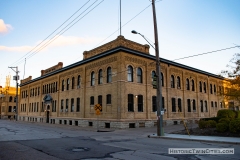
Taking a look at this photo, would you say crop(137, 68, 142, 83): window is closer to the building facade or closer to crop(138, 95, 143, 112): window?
the building facade

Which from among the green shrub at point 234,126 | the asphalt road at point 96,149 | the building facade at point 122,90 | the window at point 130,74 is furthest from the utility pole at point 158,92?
the window at point 130,74

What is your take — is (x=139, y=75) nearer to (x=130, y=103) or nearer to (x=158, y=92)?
(x=130, y=103)

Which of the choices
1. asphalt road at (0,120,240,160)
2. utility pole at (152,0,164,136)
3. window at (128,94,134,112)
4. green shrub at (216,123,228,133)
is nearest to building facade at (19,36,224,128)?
window at (128,94,134,112)

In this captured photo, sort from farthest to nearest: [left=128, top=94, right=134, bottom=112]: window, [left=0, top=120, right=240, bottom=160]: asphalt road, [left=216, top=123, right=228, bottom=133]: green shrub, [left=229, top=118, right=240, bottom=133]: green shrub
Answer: [left=128, top=94, right=134, bottom=112]: window
[left=216, top=123, right=228, bottom=133]: green shrub
[left=229, top=118, right=240, bottom=133]: green shrub
[left=0, top=120, right=240, bottom=160]: asphalt road

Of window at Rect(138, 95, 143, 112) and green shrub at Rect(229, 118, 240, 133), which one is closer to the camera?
green shrub at Rect(229, 118, 240, 133)

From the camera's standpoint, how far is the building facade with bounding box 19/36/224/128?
26453 millimetres

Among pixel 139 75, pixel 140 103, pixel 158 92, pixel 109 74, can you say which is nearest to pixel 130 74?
pixel 139 75

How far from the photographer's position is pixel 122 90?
2567cm

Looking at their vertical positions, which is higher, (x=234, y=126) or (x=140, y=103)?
(x=140, y=103)

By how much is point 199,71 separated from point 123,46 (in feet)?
67.1

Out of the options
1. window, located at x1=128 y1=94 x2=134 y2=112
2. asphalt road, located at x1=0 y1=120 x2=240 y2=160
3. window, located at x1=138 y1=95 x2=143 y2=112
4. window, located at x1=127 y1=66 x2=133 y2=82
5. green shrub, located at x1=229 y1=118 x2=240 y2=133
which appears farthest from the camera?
window, located at x1=138 y1=95 x2=143 y2=112

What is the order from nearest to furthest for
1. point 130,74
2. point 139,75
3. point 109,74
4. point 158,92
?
point 158,92, point 130,74, point 109,74, point 139,75

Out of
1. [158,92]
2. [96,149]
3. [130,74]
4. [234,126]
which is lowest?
[96,149]

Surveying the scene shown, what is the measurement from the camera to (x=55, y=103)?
133ft
